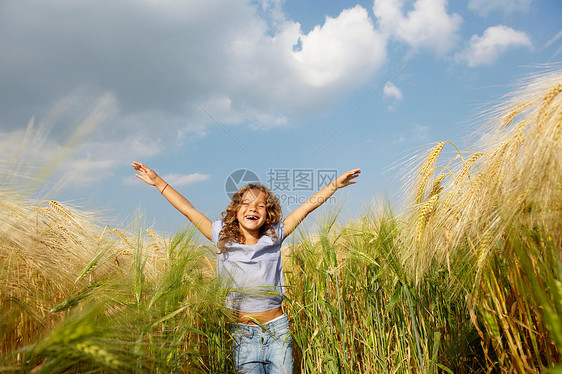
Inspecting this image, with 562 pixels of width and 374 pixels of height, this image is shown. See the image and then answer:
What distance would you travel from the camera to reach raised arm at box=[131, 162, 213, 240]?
2668 mm

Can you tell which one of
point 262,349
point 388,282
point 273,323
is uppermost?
point 388,282

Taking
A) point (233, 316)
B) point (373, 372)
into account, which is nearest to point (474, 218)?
point (373, 372)

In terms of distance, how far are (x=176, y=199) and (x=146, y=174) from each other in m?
0.35

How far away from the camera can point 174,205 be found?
269cm

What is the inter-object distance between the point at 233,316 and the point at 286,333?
14.6 inches

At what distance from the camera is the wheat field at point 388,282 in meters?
1.08

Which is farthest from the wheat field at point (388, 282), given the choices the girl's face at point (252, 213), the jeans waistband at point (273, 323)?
the girl's face at point (252, 213)

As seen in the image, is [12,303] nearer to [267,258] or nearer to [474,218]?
[267,258]

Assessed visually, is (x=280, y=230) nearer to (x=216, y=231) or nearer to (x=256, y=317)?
(x=216, y=231)

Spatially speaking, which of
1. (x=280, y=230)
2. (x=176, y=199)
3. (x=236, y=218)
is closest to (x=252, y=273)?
(x=280, y=230)

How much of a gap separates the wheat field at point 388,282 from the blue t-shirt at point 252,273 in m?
0.14

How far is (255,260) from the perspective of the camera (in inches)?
93.1

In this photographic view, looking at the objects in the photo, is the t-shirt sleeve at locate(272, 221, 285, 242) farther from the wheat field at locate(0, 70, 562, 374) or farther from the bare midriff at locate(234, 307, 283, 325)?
the bare midriff at locate(234, 307, 283, 325)

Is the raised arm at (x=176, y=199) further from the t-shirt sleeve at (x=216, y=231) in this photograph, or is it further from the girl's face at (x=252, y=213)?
the girl's face at (x=252, y=213)
